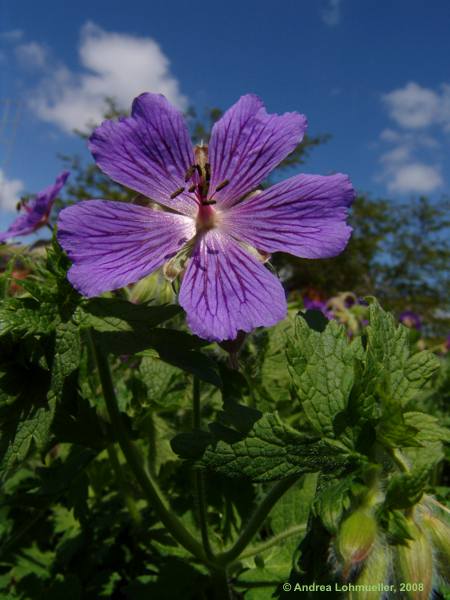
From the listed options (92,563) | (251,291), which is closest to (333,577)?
(251,291)

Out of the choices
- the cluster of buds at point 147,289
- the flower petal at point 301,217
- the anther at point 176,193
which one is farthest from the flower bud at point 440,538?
the cluster of buds at point 147,289

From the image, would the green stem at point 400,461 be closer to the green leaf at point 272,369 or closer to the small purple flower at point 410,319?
the green leaf at point 272,369

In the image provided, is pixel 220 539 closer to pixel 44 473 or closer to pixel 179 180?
pixel 44 473

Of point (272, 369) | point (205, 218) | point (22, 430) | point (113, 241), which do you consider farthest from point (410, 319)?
point (22, 430)

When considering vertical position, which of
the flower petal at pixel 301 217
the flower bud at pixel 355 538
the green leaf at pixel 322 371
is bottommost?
the flower bud at pixel 355 538

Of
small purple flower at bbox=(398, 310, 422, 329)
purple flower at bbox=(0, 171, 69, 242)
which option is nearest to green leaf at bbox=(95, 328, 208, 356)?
purple flower at bbox=(0, 171, 69, 242)

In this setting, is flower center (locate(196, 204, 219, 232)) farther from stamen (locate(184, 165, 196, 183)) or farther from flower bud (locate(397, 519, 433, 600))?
flower bud (locate(397, 519, 433, 600))
